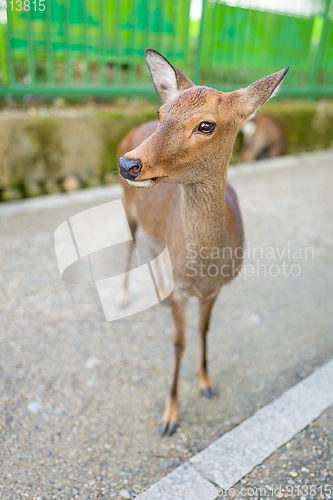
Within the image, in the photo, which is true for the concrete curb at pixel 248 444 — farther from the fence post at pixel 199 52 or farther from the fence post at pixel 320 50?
the fence post at pixel 320 50

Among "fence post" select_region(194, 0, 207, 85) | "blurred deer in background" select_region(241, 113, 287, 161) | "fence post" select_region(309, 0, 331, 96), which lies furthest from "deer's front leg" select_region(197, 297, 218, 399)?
"fence post" select_region(309, 0, 331, 96)

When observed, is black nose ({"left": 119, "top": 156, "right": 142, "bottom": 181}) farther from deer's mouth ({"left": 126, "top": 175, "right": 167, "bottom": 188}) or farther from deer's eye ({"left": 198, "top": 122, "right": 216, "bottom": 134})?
deer's eye ({"left": 198, "top": 122, "right": 216, "bottom": 134})

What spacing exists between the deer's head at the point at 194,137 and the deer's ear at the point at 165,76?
25 cm

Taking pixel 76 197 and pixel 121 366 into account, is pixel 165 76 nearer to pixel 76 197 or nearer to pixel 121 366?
pixel 121 366

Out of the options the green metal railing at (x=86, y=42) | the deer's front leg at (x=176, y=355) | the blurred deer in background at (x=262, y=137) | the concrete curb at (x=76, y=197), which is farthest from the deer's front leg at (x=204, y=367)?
the blurred deer in background at (x=262, y=137)

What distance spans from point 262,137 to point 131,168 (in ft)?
16.9

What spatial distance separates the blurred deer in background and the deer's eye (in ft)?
15.7

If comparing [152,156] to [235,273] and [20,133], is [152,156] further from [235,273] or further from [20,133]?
[20,133]

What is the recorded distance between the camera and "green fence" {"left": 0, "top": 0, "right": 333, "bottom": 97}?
4.57 metres

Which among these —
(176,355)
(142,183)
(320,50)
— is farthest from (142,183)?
(320,50)

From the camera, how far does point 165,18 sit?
5.16m

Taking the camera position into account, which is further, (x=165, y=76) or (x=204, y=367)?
(x=204, y=367)

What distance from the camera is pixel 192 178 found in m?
1.66

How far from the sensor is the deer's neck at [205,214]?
178cm
